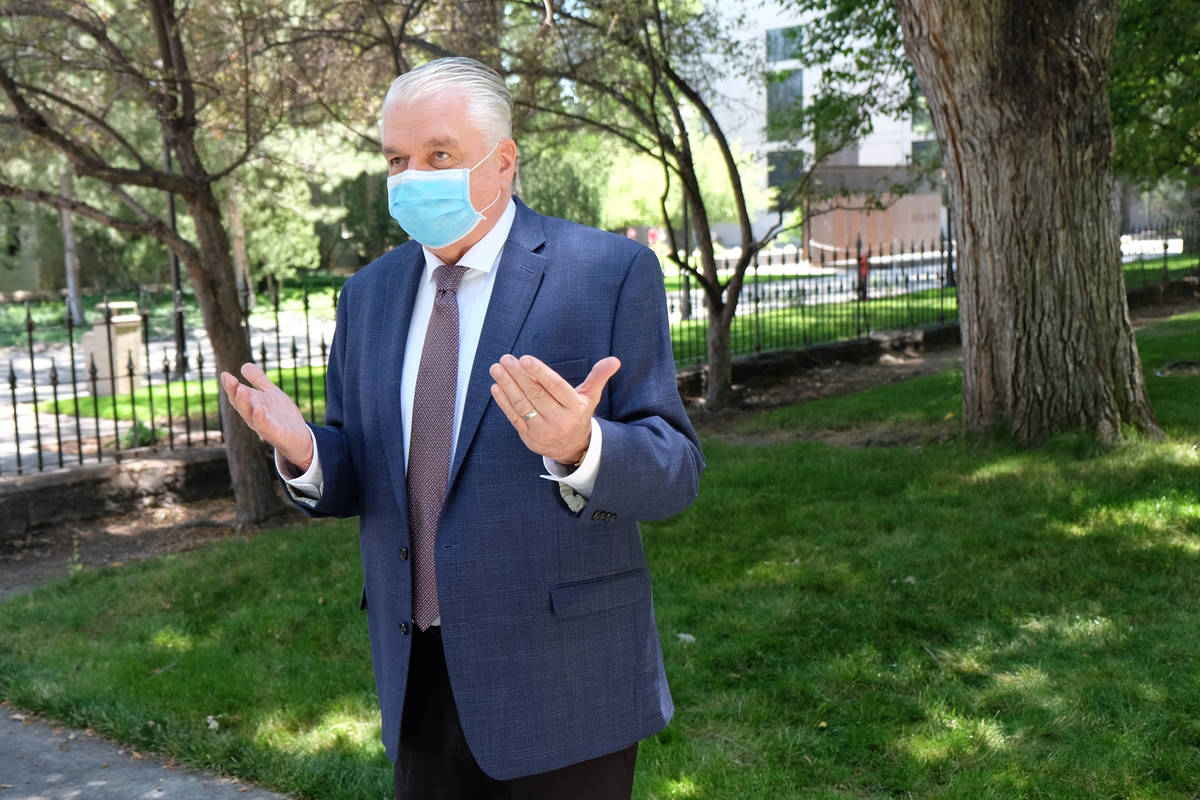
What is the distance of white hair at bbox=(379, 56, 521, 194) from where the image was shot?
85.3 inches

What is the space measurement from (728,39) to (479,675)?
422 inches

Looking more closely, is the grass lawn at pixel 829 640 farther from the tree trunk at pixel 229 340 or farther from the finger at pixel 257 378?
the finger at pixel 257 378

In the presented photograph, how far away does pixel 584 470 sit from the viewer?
186cm

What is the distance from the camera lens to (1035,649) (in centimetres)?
480

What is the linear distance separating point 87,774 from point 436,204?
3127 millimetres

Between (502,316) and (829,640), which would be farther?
(829,640)

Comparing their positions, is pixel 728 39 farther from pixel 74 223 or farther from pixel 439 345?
pixel 74 223

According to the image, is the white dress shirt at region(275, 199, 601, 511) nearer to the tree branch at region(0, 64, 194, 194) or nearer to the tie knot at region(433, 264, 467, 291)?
the tie knot at region(433, 264, 467, 291)

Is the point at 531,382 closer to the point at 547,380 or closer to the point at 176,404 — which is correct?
the point at 547,380

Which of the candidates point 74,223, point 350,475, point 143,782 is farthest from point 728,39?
point 74,223

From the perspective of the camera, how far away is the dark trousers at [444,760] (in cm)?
224

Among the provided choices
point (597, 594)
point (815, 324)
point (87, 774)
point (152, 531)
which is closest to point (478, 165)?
point (597, 594)

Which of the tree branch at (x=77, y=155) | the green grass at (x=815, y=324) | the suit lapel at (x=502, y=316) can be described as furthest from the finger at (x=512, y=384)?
the green grass at (x=815, y=324)

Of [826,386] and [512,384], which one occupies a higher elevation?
[512,384]
